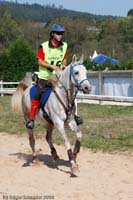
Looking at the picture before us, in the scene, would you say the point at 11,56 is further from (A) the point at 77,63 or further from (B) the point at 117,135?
(A) the point at 77,63

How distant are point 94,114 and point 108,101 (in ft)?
15.3

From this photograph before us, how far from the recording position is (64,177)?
7.58 m

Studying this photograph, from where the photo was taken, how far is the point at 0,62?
128 feet

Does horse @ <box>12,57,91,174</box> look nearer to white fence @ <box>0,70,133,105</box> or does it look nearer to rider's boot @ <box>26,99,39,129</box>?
rider's boot @ <box>26,99,39,129</box>

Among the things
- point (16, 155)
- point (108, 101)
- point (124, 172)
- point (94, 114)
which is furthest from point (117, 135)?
point (108, 101)

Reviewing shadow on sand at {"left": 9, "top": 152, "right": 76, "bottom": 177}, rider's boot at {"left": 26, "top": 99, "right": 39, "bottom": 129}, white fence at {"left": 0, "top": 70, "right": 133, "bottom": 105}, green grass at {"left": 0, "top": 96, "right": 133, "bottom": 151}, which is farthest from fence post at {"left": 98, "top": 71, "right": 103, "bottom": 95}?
rider's boot at {"left": 26, "top": 99, "right": 39, "bottom": 129}

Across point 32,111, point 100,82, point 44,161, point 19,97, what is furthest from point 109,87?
point 32,111

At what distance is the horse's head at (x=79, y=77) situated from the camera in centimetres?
727

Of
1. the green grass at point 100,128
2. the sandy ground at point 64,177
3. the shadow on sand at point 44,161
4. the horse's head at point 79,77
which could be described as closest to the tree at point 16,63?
the green grass at point 100,128

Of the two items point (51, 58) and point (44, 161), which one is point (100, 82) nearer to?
point (44, 161)

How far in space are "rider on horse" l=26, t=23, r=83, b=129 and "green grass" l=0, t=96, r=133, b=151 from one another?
2.28 meters

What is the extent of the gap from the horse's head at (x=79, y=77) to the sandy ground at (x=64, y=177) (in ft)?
4.57

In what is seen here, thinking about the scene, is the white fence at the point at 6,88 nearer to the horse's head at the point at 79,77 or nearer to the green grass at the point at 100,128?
the green grass at the point at 100,128

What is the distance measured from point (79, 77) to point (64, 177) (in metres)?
1.60
